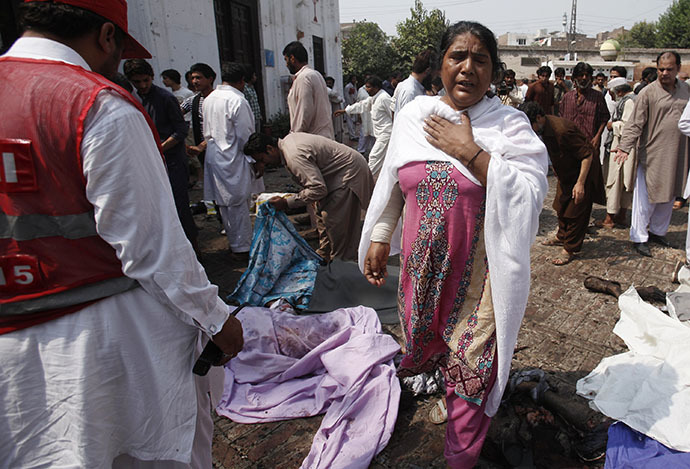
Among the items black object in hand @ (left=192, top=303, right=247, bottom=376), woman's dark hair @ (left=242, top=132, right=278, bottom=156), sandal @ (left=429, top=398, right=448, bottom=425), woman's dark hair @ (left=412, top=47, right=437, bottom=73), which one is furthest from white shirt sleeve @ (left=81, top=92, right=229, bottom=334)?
woman's dark hair @ (left=412, top=47, right=437, bottom=73)

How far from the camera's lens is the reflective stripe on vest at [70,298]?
113 cm

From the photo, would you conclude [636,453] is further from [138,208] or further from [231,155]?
[231,155]

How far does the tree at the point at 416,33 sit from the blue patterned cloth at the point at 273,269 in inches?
1105

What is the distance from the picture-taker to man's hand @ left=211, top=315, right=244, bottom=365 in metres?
1.36

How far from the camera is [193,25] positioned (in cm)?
813

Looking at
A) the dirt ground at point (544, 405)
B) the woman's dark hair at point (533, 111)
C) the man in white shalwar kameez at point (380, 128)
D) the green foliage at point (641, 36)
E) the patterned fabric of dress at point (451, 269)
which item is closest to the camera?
the patterned fabric of dress at point (451, 269)

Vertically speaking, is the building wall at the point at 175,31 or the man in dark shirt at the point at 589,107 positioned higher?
the building wall at the point at 175,31

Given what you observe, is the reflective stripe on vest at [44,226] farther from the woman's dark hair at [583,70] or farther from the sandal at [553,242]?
the woman's dark hair at [583,70]

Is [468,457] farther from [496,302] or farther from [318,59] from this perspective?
[318,59]

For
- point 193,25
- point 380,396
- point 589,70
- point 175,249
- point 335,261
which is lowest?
point 380,396

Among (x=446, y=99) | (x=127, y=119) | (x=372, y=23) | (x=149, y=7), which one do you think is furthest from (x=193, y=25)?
(x=372, y=23)

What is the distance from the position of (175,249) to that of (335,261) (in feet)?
9.27

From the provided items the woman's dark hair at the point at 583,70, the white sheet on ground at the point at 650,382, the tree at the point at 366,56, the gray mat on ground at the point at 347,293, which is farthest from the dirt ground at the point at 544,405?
the tree at the point at 366,56

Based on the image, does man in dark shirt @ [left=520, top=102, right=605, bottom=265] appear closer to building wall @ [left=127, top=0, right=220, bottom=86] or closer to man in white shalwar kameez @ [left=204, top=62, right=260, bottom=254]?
man in white shalwar kameez @ [left=204, top=62, right=260, bottom=254]
